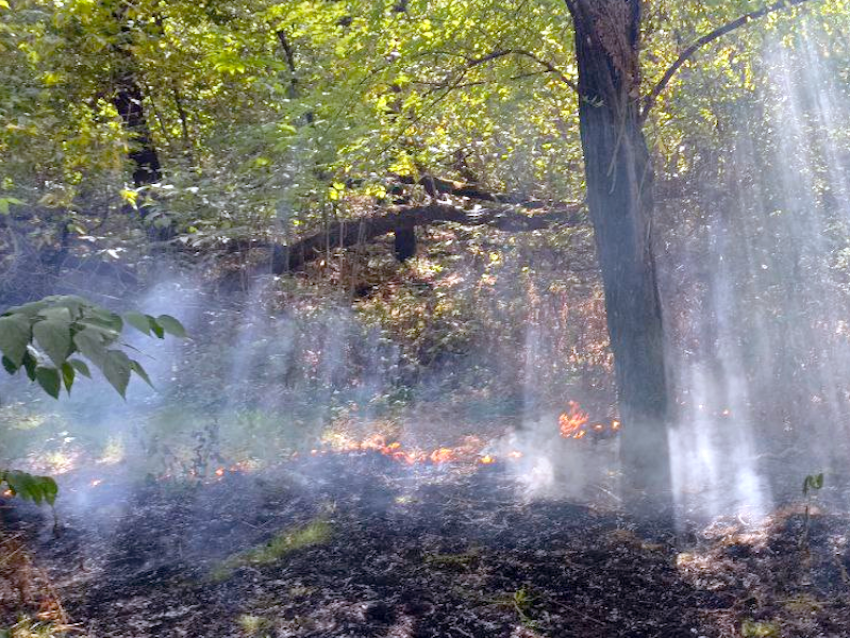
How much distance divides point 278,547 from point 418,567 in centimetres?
103

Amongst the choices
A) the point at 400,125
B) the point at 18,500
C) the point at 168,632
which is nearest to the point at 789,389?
the point at 400,125

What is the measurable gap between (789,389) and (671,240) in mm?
2279

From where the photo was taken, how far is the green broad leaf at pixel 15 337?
1.97m

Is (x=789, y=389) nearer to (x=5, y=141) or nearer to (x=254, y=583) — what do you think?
(x=254, y=583)

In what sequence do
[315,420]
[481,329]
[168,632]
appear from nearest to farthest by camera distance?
[168,632] < [315,420] < [481,329]

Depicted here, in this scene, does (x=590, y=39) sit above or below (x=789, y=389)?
above

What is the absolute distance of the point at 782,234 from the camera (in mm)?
8656

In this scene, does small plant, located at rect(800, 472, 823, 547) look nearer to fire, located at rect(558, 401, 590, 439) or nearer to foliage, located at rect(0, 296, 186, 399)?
fire, located at rect(558, 401, 590, 439)

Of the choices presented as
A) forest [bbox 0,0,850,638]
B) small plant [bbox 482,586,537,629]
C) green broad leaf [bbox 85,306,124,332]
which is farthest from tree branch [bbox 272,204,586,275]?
green broad leaf [bbox 85,306,124,332]

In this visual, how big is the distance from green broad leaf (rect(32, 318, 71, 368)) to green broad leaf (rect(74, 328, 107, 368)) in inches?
1.0

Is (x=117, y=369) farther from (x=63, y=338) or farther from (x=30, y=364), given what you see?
(x=30, y=364)

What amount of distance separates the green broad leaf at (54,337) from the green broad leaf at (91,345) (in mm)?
25

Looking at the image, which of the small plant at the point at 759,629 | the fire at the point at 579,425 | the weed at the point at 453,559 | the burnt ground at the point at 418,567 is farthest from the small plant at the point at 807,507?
the fire at the point at 579,425

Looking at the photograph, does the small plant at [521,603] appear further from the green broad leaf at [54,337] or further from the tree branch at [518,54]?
the tree branch at [518,54]
